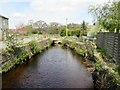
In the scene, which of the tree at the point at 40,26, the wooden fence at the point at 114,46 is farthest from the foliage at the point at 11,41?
the tree at the point at 40,26

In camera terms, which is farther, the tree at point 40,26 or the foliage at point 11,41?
the tree at point 40,26

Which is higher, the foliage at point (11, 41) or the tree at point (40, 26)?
the tree at point (40, 26)

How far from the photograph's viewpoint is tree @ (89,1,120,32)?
592 inches

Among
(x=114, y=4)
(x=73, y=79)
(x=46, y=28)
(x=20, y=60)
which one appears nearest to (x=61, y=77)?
(x=73, y=79)

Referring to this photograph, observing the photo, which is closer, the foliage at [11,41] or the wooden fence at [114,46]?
the wooden fence at [114,46]

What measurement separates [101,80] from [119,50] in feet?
9.42

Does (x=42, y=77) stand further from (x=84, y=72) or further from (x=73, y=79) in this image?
(x=84, y=72)

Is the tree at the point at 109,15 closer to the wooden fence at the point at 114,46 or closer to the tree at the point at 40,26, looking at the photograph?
the wooden fence at the point at 114,46

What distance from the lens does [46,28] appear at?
65.7 metres

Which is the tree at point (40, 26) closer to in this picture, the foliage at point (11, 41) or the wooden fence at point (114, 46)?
the foliage at point (11, 41)

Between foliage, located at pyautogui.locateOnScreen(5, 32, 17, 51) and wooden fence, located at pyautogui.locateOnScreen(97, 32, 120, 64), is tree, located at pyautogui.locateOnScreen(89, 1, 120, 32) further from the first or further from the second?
foliage, located at pyautogui.locateOnScreen(5, 32, 17, 51)

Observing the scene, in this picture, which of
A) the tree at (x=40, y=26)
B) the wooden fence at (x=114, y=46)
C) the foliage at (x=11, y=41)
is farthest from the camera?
the tree at (x=40, y=26)

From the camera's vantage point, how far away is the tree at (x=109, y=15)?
592 inches

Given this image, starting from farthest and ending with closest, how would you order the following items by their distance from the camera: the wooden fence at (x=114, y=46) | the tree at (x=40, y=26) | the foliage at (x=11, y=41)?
the tree at (x=40, y=26) → the foliage at (x=11, y=41) → the wooden fence at (x=114, y=46)
